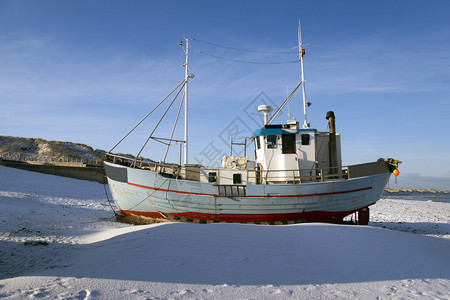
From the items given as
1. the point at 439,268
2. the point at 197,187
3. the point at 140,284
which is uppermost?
the point at 197,187

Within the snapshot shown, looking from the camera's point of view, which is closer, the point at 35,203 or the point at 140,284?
the point at 140,284

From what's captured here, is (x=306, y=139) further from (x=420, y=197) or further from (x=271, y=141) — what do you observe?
(x=420, y=197)

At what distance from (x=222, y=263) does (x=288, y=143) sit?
8767 millimetres

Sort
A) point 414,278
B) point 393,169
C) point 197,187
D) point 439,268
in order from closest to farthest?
point 414,278
point 439,268
point 197,187
point 393,169

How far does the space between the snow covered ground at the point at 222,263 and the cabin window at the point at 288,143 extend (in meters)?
4.56

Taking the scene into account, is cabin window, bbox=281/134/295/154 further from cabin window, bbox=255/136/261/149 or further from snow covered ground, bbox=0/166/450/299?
snow covered ground, bbox=0/166/450/299

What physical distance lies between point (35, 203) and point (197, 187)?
10.0 m

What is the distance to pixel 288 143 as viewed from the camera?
1305cm

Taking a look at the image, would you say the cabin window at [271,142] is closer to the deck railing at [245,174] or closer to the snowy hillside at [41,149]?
the deck railing at [245,174]

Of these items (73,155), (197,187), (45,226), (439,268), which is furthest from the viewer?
(73,155)

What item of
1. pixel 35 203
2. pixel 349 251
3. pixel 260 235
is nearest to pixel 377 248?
pixel 349 251

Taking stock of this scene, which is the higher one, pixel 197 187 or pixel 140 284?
pixel 197 187

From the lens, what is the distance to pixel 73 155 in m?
49.7

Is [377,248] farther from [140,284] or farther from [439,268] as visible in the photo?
[140,284]
